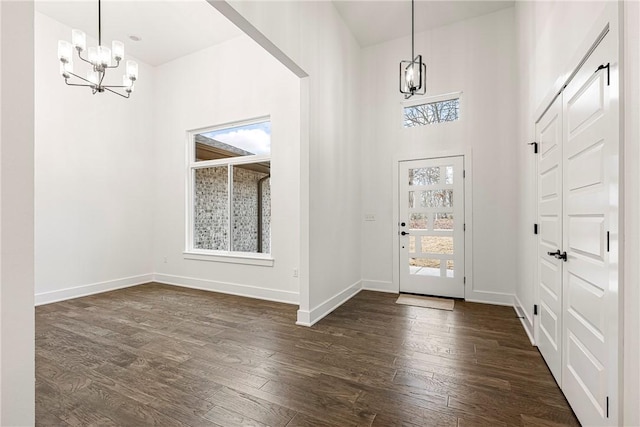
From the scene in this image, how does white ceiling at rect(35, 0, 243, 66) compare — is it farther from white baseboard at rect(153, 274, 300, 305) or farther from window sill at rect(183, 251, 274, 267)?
white baseboard at rect(153, 274, 300, 305)

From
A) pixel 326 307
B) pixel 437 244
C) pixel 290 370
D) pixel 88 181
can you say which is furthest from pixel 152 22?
pixel 437 244

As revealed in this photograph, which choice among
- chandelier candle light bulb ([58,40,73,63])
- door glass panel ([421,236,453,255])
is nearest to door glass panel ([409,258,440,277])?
door glass panel ([421,236,453,255])

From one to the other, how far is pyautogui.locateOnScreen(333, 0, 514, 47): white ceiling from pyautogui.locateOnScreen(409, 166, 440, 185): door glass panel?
2.12 meters

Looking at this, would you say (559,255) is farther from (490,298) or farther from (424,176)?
(424,176)

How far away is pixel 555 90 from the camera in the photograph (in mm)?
2193

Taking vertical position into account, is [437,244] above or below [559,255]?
below

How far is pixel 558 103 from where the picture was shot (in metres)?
2.16

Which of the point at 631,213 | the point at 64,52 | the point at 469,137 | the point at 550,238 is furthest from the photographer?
the point at 469,137

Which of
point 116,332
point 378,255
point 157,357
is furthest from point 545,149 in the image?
point 116,332

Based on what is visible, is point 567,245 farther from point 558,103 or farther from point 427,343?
point 427,343

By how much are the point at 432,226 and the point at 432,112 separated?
174 centimetres

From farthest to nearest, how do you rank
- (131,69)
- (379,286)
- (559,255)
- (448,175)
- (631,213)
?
(379,286), (448,175), (131,69), (559,255), (631,213)

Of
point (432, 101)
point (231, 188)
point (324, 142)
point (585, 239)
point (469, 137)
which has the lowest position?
point (585, 239)

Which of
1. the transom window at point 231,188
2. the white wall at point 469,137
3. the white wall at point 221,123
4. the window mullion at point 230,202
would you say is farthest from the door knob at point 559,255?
the window mullion at point 230,202
